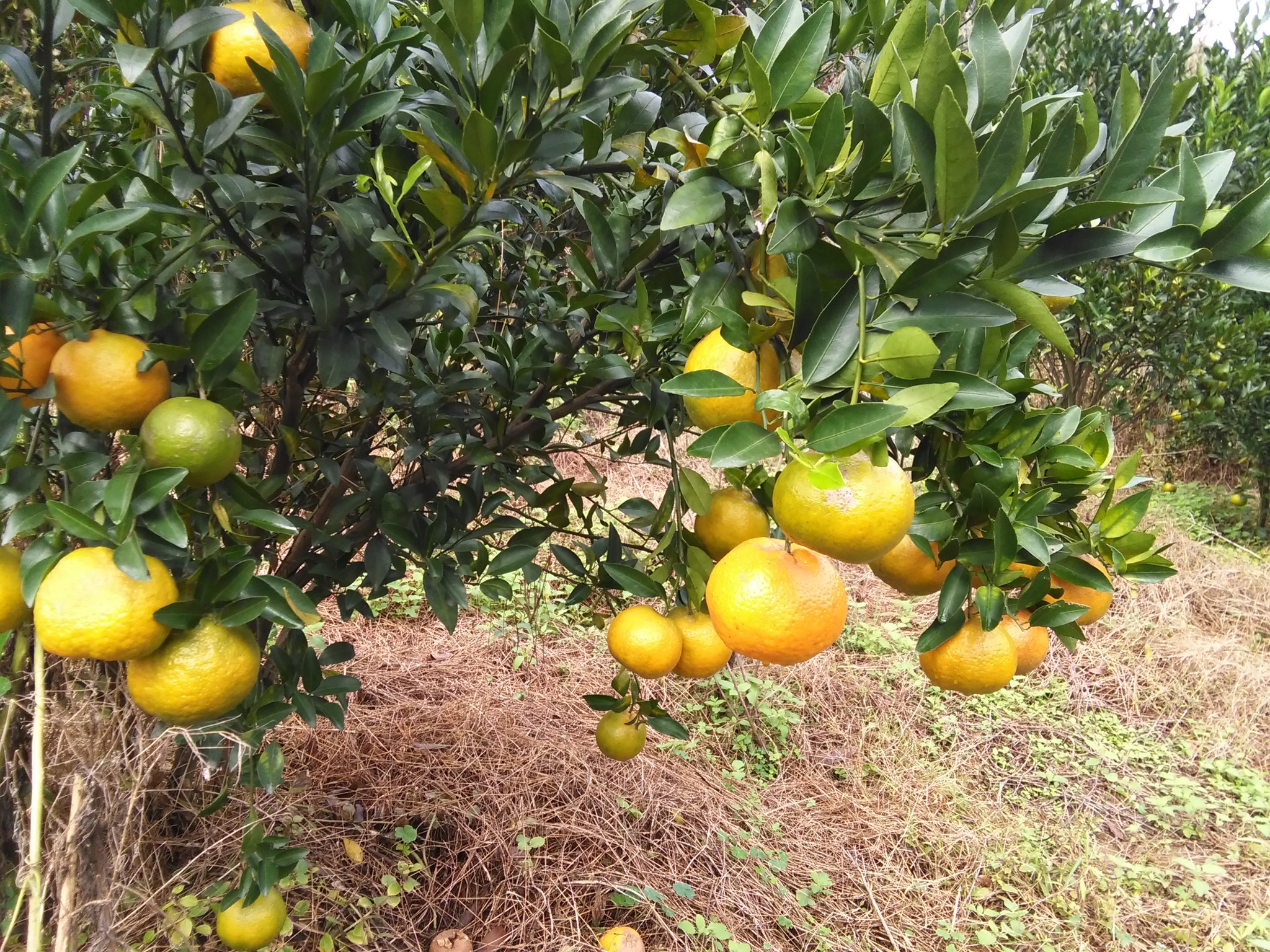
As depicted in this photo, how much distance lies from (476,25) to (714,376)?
385mm

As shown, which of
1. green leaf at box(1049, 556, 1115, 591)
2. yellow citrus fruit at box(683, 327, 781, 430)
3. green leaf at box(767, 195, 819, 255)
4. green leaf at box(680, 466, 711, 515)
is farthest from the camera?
green leaf at box(680, 466, 711, 515)

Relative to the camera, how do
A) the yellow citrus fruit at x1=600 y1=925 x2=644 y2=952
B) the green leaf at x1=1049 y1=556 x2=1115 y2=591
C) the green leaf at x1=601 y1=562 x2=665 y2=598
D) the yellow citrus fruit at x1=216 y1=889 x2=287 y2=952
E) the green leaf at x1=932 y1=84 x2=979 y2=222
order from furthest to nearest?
the yellow citrus fruit at x1=600 y1=925 x2=644 y2=952, the yellow citrus fruit at x1=216 y1=889 x2=287 y2=952, the green leaf at x1=601 y1=562 x2=665 y2=598, the green leaf at x1=1049 y1=556 x2=1115 y2=591, the green leaf at x1=932 y1=84 x2=979 y2=222

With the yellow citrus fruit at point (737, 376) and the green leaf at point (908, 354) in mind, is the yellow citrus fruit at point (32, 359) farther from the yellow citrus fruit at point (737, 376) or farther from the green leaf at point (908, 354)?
the green leaf at point (908, 354)

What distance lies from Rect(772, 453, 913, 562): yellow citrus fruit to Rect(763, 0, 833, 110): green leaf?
0.36 m

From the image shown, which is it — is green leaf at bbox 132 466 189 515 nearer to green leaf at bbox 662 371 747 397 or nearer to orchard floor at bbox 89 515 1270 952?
green leaf at bbox 662 371 747 397

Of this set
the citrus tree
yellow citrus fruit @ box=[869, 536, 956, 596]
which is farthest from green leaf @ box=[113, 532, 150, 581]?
yellow citrus fruit @ box=[869, 536, 956, 596]

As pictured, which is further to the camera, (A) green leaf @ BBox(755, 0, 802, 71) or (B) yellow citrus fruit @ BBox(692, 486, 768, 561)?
(B) yellow citrus fruit @ BBox(692, 486, 768, 561)

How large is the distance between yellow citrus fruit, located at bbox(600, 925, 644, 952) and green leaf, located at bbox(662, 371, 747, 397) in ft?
4.91

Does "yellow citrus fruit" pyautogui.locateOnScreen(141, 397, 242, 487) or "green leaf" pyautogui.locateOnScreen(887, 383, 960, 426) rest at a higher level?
"green leaf" pyautogui.locateOnScreen(887, 383, 960, 426)

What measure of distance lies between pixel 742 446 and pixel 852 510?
98mm

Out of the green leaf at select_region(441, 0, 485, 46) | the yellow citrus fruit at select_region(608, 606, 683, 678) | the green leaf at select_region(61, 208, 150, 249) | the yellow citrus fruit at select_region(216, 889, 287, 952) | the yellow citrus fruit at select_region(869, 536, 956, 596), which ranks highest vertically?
the green leaf at select_region(441, 0, 485, 46)

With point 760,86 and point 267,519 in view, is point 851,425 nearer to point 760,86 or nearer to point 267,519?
point 760,86

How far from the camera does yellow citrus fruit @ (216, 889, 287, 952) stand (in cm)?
125

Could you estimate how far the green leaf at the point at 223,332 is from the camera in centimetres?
77
